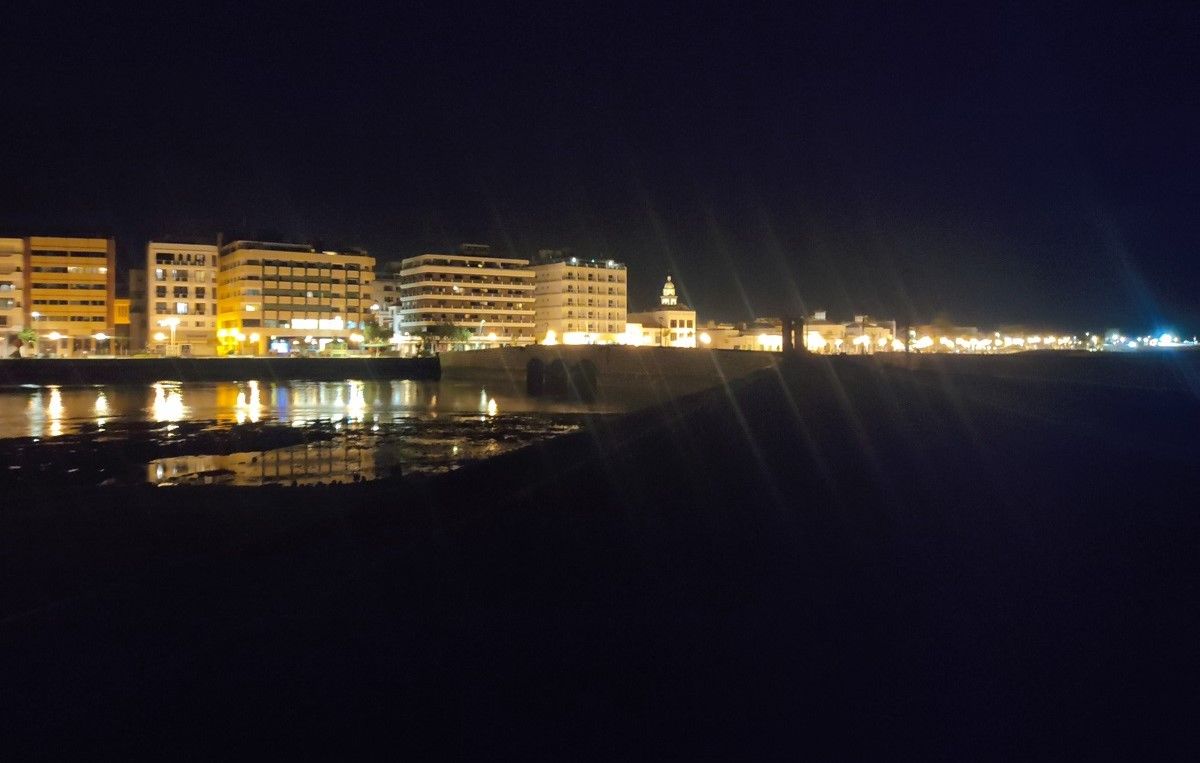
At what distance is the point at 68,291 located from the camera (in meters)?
95.6

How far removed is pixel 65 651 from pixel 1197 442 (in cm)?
1992

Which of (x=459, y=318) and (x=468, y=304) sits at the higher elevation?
(x=468, y=304)

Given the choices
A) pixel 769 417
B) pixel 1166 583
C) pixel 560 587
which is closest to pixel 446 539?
pixel 560 587

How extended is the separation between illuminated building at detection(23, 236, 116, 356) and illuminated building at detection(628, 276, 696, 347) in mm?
69239

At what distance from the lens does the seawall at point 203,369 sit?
6738cm

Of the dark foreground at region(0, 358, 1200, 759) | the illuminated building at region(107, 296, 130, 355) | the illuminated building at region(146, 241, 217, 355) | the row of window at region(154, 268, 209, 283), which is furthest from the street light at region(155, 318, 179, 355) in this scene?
the dark foreground at region(0, 358, 1200, 759)

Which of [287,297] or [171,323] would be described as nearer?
[171,323]

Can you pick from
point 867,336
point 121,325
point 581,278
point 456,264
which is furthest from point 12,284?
point 867,336

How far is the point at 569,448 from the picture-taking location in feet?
60.0

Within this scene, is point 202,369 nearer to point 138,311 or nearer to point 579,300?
point 138,311

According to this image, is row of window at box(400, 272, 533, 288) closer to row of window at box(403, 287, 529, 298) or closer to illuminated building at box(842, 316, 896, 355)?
row of window at box(403, 287, 529, 298)

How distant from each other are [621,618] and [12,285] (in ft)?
344

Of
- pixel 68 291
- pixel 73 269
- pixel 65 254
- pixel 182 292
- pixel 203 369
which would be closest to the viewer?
pixel 203 369

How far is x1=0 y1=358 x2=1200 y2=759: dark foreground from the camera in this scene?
481cm
